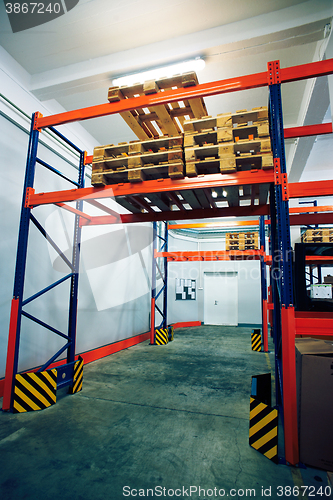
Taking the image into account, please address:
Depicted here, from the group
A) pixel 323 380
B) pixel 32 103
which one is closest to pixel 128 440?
pixel 323 380

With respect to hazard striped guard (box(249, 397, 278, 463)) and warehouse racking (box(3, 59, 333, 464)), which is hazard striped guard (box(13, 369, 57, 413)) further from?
hazard striped guard (box(249, 397, 278, 463))

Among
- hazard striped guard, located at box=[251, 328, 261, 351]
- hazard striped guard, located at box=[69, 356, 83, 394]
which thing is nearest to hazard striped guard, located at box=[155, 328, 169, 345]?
hazard striped guard, located at box=[251, 328, 261, 351]

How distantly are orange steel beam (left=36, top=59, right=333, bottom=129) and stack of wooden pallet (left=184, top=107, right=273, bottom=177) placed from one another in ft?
1.20

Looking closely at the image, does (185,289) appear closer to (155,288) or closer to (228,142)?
(155,288)

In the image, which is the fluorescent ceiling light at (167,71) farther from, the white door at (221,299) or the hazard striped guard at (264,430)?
the white door at (221,299)

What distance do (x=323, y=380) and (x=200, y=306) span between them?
12545 mm

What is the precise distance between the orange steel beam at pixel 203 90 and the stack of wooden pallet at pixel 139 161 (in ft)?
1.82

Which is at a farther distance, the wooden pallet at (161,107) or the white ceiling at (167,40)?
the white ceiling at (167,40)

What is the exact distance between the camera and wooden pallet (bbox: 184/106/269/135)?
345 cm

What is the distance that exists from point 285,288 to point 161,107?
10.7 ft

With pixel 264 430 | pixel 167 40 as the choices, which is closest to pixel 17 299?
pixel 264 430

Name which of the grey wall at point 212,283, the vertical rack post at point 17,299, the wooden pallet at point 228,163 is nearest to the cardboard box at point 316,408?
the wooden pallet at point 228,163

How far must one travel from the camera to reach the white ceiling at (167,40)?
14.7 feet

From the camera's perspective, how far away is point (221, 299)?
49.1ft
